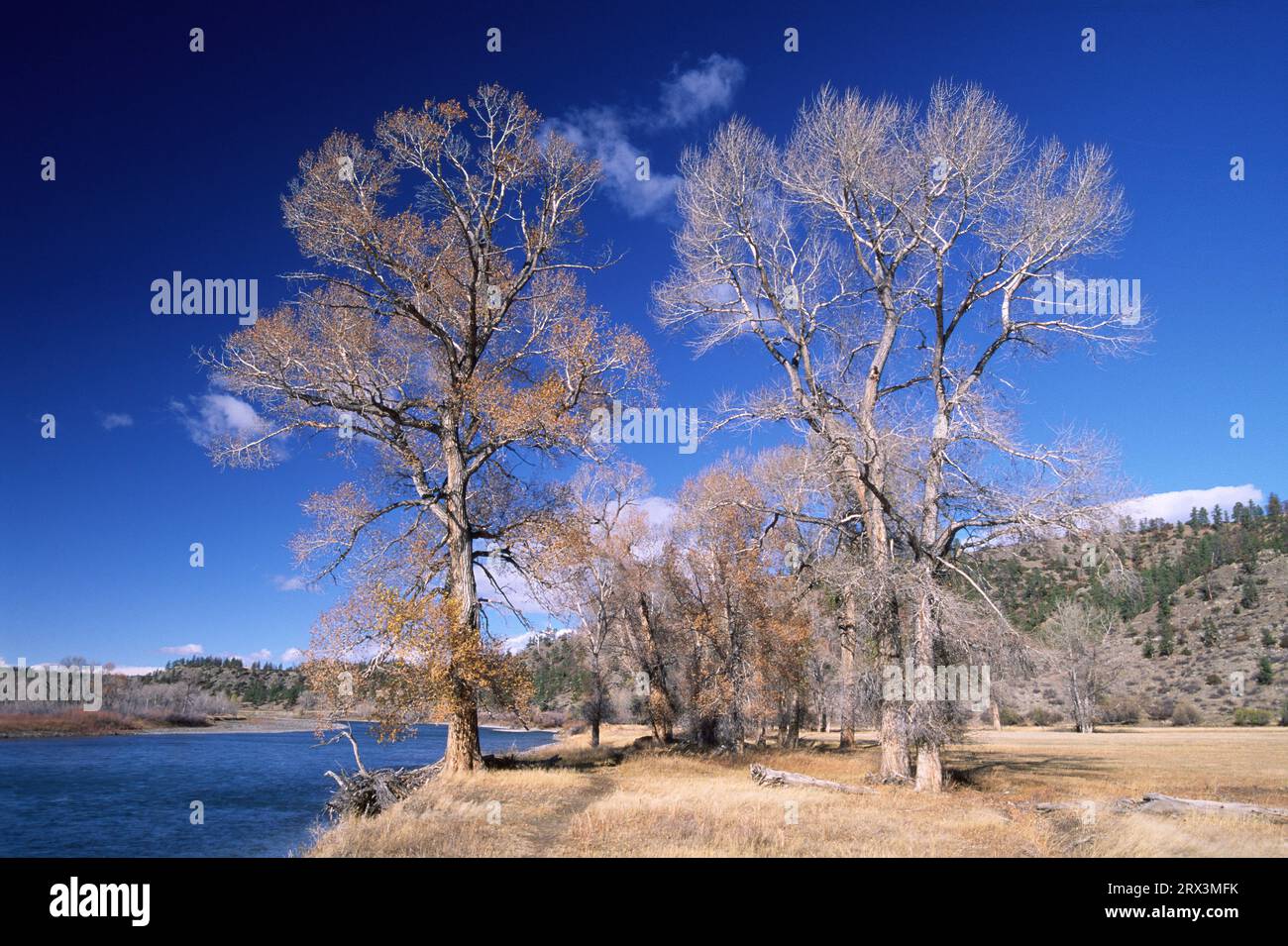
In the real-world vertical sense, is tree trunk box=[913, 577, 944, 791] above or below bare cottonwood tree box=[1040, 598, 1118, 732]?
above

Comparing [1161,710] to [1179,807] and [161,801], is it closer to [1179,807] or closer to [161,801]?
[1179,807]

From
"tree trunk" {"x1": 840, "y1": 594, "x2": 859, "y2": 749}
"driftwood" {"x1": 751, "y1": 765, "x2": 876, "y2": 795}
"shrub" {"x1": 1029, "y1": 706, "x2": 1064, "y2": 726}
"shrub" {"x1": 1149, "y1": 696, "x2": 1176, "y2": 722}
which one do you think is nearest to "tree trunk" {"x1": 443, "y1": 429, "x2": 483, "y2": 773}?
"driftwood" {"x1": 751, "y1": 765, "x2": 876, "y2": 795}

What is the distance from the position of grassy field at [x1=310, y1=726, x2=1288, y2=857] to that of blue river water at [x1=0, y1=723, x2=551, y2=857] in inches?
131

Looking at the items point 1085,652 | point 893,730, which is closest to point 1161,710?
point 1085,652

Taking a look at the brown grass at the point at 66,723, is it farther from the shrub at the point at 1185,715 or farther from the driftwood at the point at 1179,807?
the shrub at the point at 1185,715

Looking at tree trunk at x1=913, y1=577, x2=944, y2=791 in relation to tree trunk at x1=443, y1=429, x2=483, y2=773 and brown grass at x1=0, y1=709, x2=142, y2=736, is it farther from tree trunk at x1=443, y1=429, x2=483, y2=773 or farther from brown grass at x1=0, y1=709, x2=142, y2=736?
brown grass at x1=0, y1=709, x2=142, y2=736

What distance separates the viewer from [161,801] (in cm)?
2512

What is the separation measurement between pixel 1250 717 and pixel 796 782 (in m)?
52.0

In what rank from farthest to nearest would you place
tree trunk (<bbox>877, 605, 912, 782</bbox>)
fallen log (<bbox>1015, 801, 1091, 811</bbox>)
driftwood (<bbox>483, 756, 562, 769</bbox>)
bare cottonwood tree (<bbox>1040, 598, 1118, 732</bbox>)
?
bare cottonwood tree (<bbox>1040, 598, 1118, 732</bbox>)
driftwood (<bbox>483, 756, 562, 769</bbox>)
tree trunk (<bbox>877, 605, 912, 782</bbox>)
fallen log (<bbox>1015, 801, 1091, 811</bbox>)

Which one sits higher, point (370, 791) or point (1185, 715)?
point (370, 791)

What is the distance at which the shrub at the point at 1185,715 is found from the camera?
5584 cm

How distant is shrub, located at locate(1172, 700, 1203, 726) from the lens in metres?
55.8
